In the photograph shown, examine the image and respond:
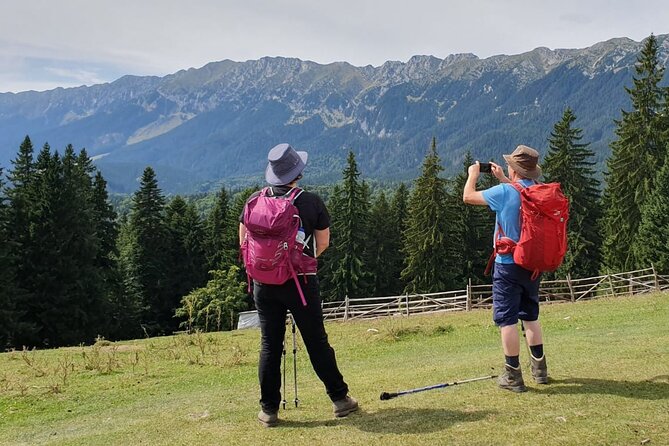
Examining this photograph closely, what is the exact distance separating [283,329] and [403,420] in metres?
1.36

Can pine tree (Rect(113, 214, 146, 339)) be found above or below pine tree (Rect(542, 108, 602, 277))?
below

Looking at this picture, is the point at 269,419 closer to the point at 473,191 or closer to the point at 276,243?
the point at 276,243

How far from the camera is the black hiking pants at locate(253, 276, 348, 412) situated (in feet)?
16.3

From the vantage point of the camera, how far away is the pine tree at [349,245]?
44781 mm

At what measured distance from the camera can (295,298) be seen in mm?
4953

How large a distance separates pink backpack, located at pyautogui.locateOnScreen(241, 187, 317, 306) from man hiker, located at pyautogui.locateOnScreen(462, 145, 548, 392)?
5.76 feet

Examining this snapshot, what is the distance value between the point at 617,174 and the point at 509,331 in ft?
117

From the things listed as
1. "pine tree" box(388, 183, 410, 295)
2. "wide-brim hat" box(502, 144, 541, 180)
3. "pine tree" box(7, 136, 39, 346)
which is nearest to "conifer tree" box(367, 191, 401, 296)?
"pine tree" box(388, 183, 410, 295)

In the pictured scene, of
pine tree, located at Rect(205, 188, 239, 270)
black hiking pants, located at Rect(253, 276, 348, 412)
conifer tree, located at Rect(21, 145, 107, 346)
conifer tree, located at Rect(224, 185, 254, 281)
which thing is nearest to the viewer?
black hiking pants, located at Rect(253, 276, 348, 412)

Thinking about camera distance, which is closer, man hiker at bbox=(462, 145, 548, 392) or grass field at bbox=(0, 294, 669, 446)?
grass field at bbox=(0, 294, 669, 446)

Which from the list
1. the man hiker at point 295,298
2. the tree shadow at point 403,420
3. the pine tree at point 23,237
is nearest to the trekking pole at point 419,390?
the tree shadow at point 403,420

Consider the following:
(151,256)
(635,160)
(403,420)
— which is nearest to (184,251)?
(151,256)

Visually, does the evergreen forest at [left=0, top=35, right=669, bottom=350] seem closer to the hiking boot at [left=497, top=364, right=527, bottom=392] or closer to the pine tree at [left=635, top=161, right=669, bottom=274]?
the pine tree at [left=635, top=161, right=669, bottom=274]

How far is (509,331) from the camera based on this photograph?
5445mm
